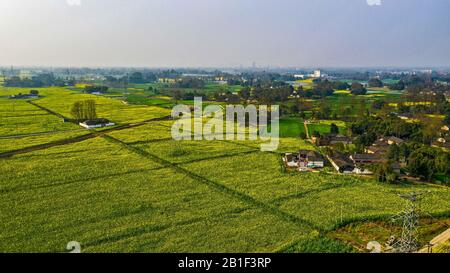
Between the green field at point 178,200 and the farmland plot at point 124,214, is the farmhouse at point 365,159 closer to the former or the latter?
the green field at point 178,200

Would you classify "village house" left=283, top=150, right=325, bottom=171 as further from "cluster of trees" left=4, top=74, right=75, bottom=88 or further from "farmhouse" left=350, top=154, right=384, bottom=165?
"cluster of trees" left=4, top=74, right=75, bottom=88

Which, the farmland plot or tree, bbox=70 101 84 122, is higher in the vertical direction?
tree, bbox=70 101 84 122

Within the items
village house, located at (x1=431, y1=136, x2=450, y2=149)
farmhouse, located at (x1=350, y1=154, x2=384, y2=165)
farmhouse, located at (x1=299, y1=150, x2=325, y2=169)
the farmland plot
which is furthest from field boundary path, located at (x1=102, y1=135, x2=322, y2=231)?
village house, located at (x1=431, y1=136, x2=450, y2=149)

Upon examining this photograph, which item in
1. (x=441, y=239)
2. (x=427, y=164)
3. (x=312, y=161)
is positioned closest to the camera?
(x=441, y=239)

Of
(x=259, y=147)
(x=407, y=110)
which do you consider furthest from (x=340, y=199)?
(x=407, y=110)

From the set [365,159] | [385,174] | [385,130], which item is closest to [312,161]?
[365,159]

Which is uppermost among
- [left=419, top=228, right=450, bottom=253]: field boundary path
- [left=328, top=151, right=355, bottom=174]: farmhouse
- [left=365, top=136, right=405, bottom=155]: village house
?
[left=365, top=136, right=405, bottom=155]: village house

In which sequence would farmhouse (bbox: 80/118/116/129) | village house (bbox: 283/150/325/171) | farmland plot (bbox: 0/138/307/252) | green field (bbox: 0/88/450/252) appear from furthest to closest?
farmhouse (bbox: 80/118/116/129) < village house (bbox: 283/150/325/171) < green field (bbox: 0/88/450/252) < farmland plot (bbox: 0/138/307/252)

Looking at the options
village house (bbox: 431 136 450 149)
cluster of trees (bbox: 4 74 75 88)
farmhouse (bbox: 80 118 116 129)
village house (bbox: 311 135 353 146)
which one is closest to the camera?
village house (bbox: 431 136 450 149)

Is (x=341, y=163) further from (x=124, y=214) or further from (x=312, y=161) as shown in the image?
(x=124, y=214)
